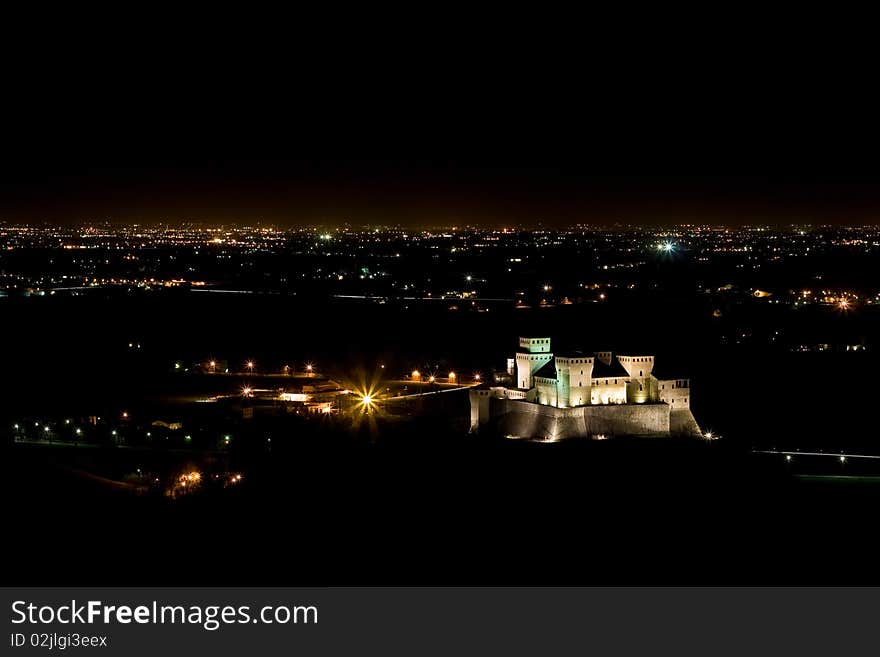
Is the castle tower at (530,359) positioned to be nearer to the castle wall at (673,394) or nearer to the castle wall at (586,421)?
the castle wall at (586,421)

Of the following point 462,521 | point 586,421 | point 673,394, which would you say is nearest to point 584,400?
point 586,421

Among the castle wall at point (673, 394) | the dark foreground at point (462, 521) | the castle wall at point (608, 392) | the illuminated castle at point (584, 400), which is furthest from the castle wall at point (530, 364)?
the castle wall at point (673, 394)

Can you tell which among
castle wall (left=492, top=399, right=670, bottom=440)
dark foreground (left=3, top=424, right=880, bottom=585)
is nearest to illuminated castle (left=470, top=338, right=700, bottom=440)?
castle wall (left=492, top=399, right=670, bottom=440)

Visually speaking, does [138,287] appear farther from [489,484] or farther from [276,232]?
[276,232]

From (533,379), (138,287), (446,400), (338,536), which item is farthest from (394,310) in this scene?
(338,536)

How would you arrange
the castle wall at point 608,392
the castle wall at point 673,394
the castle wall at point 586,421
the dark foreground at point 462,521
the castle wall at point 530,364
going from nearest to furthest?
the dark foreground at point 462,521, the castle wall at point 586,421, the castle wall at point 608,392, the castle wall at point 673,394, the castle wall at point 530,364

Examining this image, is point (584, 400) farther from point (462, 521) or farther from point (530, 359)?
point (462, 521)
